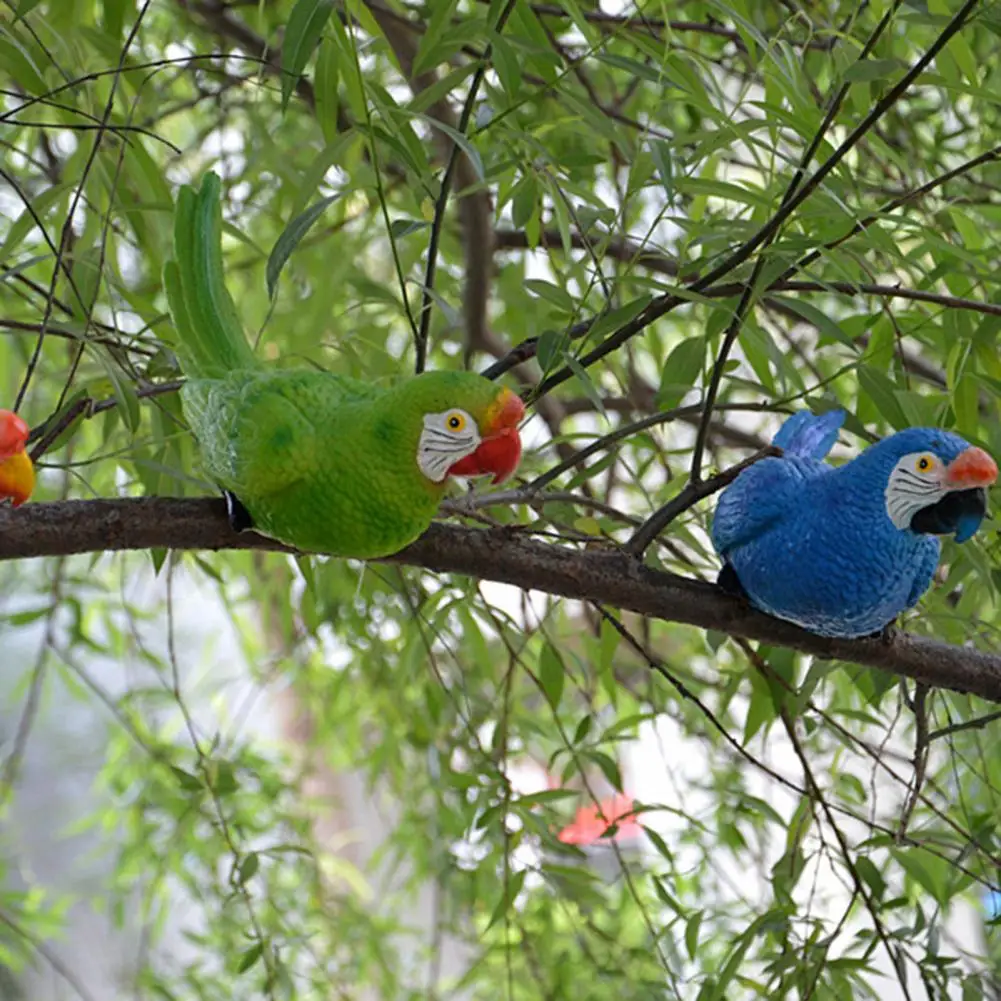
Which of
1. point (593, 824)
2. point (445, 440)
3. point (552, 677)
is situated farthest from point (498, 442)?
point (593, 824)

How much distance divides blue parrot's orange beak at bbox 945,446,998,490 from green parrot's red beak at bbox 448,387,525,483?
0.16 meters

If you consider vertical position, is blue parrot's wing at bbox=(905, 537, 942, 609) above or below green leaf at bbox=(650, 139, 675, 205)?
below

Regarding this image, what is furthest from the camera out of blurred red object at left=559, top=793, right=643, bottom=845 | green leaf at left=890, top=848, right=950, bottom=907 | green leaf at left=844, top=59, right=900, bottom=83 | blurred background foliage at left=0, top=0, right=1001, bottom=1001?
blurred red object at left=559, top=793, right=643, bottom=845

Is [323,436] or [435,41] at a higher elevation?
[435,41]

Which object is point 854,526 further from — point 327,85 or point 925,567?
point 327,85

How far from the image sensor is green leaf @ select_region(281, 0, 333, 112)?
1.45 ft

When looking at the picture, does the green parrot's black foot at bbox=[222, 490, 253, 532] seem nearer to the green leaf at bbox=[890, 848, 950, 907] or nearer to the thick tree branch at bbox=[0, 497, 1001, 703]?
the thick tree branch at bbox=[0, 497, 1001, 703]

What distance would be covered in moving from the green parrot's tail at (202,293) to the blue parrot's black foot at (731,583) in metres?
0.22

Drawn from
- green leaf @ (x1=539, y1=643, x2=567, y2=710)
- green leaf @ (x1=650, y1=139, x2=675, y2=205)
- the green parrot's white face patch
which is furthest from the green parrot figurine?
green leaf @ (x1=539, y1=643, x2=567, y2=710)

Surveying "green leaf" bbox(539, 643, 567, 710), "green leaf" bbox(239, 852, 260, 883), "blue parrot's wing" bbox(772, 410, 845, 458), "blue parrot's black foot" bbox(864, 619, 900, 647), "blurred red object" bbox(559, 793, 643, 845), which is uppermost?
"blue parrot's wing" bbox(772, 410, 845, 458)

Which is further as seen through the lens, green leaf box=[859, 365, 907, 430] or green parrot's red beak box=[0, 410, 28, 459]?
green leaf box=[859, 365, 907, 430]

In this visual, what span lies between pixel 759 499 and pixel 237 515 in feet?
0.69

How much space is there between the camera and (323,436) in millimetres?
476

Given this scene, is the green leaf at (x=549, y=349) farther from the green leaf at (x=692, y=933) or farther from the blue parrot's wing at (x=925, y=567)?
the green leaf at (x=692, y=933)
